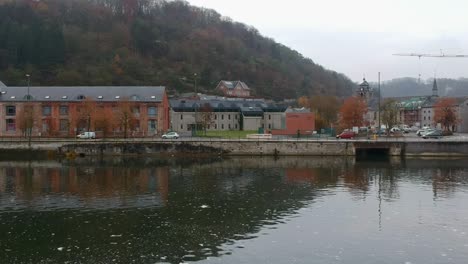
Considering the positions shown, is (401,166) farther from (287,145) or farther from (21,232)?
(21,232)

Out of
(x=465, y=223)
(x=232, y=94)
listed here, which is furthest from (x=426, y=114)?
(x=465, y=223)

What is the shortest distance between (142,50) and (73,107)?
71910 millimetres

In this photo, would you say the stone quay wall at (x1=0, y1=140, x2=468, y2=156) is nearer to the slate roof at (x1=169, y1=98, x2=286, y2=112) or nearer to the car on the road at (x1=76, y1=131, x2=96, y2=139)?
the car on the road at (x1=76, y1=131, x2=96, y2=139)

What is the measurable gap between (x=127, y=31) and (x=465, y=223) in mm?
133074

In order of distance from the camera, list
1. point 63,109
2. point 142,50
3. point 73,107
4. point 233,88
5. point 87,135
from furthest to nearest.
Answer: point 142,50 → point 233,88 → point 63,109 → point 73,107 → point 87,135

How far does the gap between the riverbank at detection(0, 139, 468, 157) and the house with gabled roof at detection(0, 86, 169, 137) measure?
1038cm

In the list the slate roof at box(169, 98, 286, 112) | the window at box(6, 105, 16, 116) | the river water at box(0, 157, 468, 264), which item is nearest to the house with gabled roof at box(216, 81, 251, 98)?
the slate roof at box(169, 98, 286, 112)

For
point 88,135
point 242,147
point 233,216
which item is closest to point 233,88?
point 88,135

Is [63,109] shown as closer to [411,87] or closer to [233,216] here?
[233,216]

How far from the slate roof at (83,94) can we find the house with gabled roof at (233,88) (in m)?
58.8

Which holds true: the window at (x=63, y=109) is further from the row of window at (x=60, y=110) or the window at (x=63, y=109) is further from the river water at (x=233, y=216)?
the river water at (x=233, y=216)

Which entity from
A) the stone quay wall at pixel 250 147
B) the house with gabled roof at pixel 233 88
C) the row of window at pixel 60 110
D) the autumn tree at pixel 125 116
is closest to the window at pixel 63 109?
the row of window at pixel 60 110

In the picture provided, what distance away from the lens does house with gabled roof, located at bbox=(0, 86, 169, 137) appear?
69438 mm

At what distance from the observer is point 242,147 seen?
192ft
